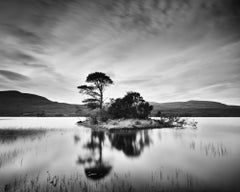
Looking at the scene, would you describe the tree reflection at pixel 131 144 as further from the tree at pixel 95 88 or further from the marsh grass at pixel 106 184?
the tree at pixel 95 88

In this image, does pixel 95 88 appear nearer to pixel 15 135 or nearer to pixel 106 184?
pixel 15 135

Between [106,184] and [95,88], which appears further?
[95,88]

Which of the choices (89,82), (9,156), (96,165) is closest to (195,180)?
(96,165)

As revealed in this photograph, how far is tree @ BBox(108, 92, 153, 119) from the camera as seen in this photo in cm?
4912

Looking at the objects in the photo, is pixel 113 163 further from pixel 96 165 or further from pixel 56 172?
pixel 56 172

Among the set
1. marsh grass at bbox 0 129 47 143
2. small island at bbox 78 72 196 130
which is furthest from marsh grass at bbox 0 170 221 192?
small island at bbox 78 72 196 130

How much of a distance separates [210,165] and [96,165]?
8.66 meters

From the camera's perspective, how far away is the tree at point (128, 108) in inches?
1934

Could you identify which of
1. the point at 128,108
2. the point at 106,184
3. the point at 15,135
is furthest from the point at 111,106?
the point at 106,184

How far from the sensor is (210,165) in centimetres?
1188

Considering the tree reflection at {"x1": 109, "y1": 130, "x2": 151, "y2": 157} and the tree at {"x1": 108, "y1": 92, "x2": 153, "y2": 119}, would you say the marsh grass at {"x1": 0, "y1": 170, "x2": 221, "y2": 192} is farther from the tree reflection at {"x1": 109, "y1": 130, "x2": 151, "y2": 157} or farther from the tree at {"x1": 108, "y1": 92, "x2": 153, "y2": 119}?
A: the tree at {"x1": 108, "y1": 92, "x2": 153, "y2": 119}

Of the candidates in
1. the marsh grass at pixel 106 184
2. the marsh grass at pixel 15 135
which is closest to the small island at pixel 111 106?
the marsh grass at pixel 15 135

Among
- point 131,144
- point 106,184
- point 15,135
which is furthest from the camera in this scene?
point 15,135

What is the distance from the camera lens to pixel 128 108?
4941cm
